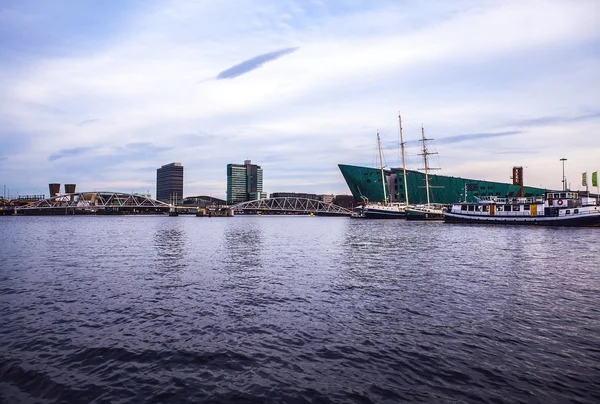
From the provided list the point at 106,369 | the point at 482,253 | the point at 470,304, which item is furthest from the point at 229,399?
the point at 482,253

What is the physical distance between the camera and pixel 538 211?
95.5 metres

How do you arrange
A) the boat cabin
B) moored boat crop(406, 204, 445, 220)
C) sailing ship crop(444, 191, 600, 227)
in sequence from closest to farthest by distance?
sailing ship crop(444, 191, 600, 227)
the boat cabin
moored boat crop(406, 204, 445, 220)

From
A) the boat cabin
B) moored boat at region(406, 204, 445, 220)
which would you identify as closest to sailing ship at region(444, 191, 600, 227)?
the boat cabin

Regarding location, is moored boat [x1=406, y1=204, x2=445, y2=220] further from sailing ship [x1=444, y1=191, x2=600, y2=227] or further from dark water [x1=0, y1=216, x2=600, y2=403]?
dark water [x1=0, y1=216, x2=600, y2=403]

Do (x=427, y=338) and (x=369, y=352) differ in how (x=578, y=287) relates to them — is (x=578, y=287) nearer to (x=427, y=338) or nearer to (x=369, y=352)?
(x=427, y=338)

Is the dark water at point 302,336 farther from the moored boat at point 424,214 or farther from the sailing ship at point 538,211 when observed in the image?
the moored boat at point 424,214

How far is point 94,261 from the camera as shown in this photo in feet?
117

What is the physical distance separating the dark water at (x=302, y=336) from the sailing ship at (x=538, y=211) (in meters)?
73.6

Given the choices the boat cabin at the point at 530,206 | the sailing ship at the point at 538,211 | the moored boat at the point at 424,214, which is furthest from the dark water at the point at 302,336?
the moored boat at the point at 424,214

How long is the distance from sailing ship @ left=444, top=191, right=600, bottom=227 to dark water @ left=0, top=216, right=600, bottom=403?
73631 millimetres

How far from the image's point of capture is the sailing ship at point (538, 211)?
289 ft

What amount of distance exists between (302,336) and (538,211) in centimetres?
10069

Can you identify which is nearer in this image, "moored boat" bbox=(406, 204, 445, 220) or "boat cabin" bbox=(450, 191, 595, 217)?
"boat cabin" bbox=(450, 191, 595, 217)

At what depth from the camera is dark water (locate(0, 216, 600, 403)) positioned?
10547 mm
